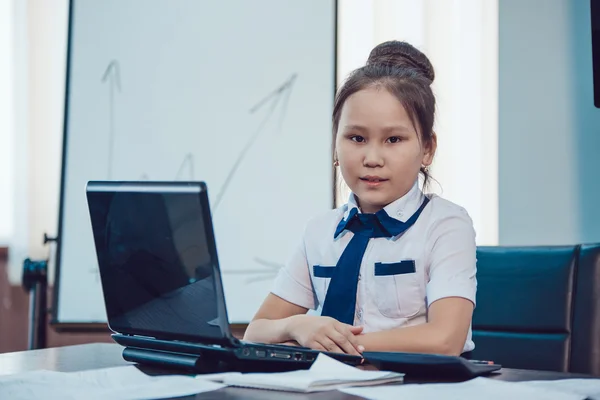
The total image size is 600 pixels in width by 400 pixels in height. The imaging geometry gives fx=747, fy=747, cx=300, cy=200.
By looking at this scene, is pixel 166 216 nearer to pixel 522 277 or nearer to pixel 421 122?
pixel 421 122

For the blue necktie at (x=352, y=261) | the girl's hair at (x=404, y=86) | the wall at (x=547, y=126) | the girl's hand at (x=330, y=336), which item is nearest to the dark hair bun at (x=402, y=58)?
the girl's hair at (x=404, y=86)

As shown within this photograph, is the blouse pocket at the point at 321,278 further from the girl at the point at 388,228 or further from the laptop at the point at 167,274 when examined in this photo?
the laptop at the point at 167,274

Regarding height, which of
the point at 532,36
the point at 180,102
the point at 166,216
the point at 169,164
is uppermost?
the point at 532,36

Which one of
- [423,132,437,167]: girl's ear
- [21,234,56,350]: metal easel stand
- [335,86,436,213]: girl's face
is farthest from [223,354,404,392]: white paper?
[21,234,56,350]: metal easel stand

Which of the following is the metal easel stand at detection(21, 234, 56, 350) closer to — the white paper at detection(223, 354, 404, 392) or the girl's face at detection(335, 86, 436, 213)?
the girl's face at detection(335, 86, 436, 213)

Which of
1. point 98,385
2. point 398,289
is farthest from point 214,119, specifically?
point 98,385

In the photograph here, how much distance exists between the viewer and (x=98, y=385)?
0.82 m

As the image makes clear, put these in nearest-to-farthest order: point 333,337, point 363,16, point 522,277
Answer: point 333,337, point 522,277, point 363,16

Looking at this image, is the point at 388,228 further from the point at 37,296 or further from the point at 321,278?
the point at 37,296

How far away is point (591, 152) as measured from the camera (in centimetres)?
225

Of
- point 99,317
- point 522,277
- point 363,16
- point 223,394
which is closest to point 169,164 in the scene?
point 99,317

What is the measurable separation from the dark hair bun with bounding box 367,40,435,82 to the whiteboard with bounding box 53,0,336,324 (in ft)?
2.98

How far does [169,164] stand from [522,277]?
1397mm

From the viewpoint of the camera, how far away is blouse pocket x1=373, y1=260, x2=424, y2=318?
4.23 feet
